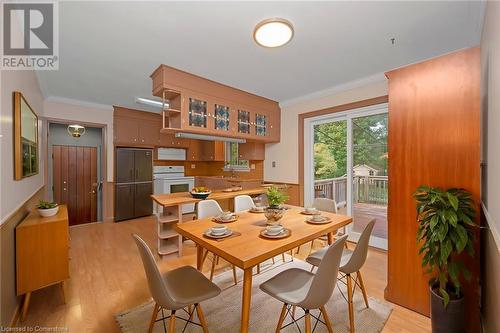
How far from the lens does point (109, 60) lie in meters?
2.63

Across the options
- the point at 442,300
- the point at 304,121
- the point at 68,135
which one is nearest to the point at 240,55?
the point at 304,121

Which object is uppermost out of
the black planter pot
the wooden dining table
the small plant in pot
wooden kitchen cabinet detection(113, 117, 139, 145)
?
wooden kitchen cabinet detection(113, 117, 139, 145)

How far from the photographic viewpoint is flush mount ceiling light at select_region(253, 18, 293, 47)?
188cm

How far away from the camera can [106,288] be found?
229 centimetres

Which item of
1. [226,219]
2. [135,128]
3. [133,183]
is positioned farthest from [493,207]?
[135,128]

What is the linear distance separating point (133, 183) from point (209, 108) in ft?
9.54

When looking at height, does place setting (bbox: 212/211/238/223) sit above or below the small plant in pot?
below

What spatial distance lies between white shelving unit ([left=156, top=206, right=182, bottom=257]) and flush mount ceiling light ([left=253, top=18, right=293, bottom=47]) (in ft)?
7.65

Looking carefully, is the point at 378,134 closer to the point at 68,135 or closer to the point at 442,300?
the point at 442,300

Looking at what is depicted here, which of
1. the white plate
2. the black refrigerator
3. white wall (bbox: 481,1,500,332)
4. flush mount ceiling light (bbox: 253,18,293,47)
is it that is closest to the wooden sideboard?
the white plate

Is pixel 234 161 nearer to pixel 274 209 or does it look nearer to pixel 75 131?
pixel 274 209

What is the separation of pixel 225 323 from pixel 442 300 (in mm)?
1628

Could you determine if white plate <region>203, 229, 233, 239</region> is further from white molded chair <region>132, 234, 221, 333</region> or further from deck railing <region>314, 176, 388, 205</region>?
deck railing <region>314, 176, 388, 205</region>

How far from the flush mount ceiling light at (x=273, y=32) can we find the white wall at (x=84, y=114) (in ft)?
13.5
